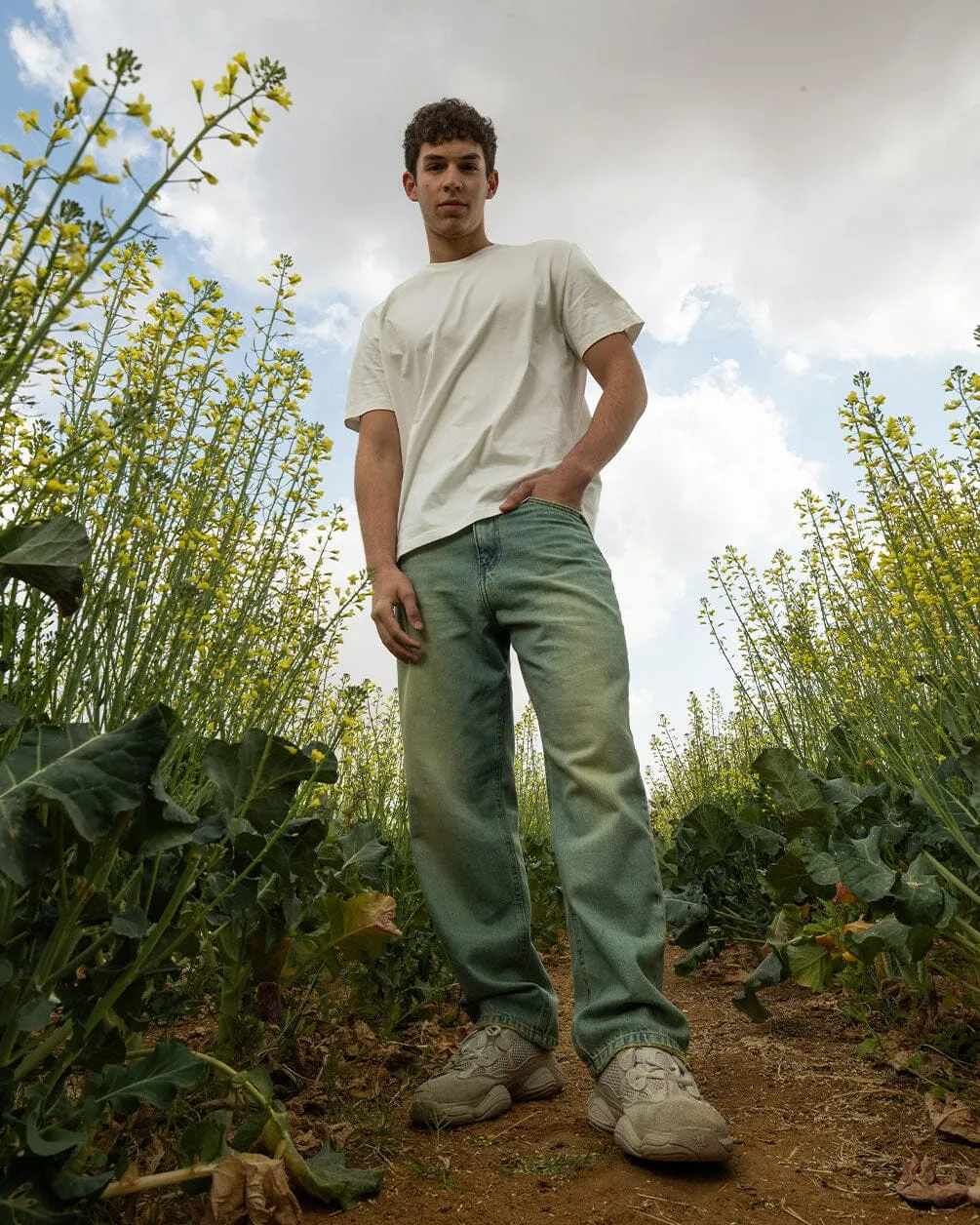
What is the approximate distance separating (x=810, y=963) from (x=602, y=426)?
1296 mm

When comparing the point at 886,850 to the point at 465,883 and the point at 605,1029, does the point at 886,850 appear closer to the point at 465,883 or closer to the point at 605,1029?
the point at 605,1029

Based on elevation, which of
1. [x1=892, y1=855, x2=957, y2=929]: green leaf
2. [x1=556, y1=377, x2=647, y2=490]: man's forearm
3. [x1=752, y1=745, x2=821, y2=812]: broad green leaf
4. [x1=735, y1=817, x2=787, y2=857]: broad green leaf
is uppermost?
[x1=556, y1=377, x2=647, y2=490]: man's forearm

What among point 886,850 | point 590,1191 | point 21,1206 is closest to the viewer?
point 21,1206

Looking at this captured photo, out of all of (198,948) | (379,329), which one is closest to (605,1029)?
(198,948)

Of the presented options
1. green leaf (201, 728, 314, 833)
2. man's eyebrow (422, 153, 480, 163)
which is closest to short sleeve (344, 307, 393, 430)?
man's eyebrow (422, 153, 480, 163)

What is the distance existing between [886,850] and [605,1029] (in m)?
0.71

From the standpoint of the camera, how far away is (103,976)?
1.39 m

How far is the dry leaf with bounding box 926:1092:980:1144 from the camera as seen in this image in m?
1.74

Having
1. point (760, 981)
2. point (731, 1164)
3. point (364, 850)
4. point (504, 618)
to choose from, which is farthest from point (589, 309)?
point (731, 1164)

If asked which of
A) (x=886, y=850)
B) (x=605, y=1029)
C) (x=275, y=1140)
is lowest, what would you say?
(x=275, y=1140)

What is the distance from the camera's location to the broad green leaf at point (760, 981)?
2311 mm

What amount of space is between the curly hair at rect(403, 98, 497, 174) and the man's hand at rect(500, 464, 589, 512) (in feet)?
3.18

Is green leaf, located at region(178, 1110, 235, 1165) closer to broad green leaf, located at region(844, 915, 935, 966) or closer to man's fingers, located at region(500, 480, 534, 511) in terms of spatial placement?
broad green leaf, located at region(844, 915, 935, 966)

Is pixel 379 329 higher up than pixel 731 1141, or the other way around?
pixel 379 329
